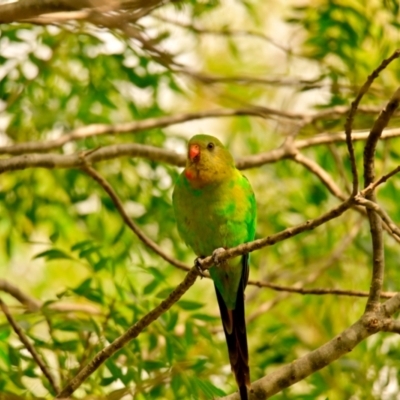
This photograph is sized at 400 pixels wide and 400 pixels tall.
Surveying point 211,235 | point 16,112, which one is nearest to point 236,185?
point 211,235

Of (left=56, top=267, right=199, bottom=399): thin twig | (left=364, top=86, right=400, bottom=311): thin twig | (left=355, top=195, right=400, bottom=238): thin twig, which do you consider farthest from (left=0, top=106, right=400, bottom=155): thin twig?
(left=56, top=267, right=199, bottom=399): thin twig

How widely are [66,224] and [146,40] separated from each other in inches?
104

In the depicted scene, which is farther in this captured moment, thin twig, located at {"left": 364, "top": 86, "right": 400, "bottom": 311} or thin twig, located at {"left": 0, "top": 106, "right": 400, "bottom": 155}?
thin twig, located at {"left": 0, "top": 106, "right": 400, "bottom": 155}

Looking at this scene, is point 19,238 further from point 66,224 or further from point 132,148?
point 132,148

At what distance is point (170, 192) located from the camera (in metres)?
5.57

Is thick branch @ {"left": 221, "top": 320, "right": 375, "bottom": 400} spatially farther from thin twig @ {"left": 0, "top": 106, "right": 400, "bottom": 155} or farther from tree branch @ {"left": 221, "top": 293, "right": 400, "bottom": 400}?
thin twig @ {"left": 0, "top": 106, "right": 400, "bottom": 155}

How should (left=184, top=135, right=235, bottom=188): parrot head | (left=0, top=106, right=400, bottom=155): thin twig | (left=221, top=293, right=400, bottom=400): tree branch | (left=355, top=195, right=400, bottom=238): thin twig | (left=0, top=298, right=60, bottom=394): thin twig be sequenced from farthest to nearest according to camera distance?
(left=0, top=106, right=400, bottom=155): thin twig
(left=184, top=135, right=235, bottom=188): parrot head
(left=0, top=298, right=60, bottom=394): thin twig
(left=221, top=293, right=400, bottom=400): tree branch
(left=355, top=195, right=400, bottom=238): thin twig

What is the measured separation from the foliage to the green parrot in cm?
18

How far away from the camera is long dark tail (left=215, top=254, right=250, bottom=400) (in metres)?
3.94

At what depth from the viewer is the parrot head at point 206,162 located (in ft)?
14.0

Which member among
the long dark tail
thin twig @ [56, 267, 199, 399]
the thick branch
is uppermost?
thin twig @ [56, 267, 199, 399]

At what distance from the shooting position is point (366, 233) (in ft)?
18.7

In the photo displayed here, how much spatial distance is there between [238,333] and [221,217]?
62 cm

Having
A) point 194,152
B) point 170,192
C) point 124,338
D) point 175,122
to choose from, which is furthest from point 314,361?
point 170,192
